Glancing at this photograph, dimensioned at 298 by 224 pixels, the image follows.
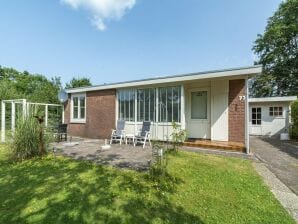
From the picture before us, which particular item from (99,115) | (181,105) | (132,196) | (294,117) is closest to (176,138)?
(181,105)

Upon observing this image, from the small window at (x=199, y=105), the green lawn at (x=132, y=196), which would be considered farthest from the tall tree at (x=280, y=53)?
the green lawn at (x=132, y=196)

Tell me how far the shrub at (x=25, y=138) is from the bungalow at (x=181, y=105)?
A: 15.4 ft

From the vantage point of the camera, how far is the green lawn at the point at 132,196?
303cm

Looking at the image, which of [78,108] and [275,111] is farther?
[275,111]

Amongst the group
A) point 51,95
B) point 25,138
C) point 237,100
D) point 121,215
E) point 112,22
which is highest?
point 112,22

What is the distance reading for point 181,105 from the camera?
832cm

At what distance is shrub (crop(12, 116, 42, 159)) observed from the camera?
20.0 ft

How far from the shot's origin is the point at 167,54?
2069 cm

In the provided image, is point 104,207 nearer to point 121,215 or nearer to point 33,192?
point 121,215

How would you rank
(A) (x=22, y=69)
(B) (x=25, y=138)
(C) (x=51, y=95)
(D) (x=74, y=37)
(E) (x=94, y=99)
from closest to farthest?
(B) (x=25, y=138), (E) (x=94, y=99), (D) (x=74, y=37), (C) (x=51, y=95), (A) (x=22, y=69)

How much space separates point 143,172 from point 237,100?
5197mm

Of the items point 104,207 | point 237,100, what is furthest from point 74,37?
point 104,207

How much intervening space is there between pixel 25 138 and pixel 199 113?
7045 mm

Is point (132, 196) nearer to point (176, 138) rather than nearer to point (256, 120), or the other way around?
point (176, 138)
